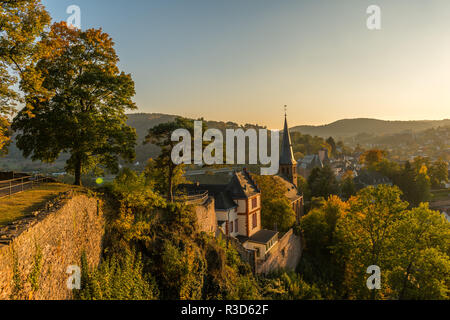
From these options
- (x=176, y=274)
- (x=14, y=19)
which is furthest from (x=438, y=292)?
(x=14, y=19)

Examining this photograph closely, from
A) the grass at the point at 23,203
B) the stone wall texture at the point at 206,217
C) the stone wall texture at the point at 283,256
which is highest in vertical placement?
the grass at the point at 23,203

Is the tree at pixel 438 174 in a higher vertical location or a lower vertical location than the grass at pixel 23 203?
lower

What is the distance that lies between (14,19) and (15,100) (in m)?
3.66

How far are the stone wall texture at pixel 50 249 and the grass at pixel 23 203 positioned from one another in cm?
83

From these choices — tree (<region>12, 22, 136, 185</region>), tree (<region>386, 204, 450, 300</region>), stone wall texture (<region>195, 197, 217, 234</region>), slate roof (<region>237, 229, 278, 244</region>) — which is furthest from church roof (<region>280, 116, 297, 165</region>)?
tree (<region>12, 22, 136, 185</region>)

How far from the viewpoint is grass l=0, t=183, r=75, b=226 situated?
29.2 ft

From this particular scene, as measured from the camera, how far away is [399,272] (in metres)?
20.5

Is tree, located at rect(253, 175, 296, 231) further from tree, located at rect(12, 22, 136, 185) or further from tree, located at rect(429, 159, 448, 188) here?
tree, located at rect(429, 159, 448, 188)

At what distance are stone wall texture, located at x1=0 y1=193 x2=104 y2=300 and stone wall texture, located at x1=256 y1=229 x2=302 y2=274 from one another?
588 inches

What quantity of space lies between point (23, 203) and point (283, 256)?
74.4 ft

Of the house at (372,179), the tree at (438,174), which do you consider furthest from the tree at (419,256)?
the tree at (438,174)

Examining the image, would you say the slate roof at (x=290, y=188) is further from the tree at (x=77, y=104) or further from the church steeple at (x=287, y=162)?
→ the tree at (x=77, y=104)

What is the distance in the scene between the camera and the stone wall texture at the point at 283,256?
22.9 m
